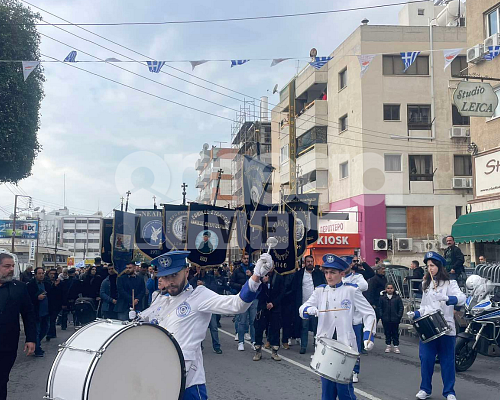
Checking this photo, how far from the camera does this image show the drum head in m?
3.79

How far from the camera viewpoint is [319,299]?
6609 millimetres

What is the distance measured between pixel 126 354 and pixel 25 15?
23.3 m

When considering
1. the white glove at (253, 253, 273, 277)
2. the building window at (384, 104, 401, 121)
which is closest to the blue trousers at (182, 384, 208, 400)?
the white glove at (253, 253, 273, 277)

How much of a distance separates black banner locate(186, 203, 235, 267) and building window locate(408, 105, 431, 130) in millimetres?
16685

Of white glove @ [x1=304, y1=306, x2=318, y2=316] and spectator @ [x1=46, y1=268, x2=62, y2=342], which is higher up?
white glove @ [x1=304, y1=306, x2=318, y2=316]

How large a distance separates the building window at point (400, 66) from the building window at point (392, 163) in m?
4.42

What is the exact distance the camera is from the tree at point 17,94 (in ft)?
74.7

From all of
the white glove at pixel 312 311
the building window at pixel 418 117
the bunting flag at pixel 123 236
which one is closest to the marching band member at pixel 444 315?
the white glove at pixel 312 311

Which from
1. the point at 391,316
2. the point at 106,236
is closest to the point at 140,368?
the point at 391,316

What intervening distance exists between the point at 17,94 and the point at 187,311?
21.8 metres

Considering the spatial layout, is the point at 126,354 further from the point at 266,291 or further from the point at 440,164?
the point at 440,164

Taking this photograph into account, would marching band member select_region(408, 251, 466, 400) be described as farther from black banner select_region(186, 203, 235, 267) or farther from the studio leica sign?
the studio leica sign

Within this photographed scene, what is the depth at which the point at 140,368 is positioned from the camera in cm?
398

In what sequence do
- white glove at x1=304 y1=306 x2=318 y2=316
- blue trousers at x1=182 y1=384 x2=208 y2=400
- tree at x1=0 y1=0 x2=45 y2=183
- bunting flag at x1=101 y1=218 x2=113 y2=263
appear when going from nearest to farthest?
1. blue trousers at x1=182 y1=384 x2=208 y2=400
2. white glove at x1=304 y1=306 x2=318 y2=316
3. bunting flag at x1=101 y1=218 x2=113 y2=263
4. tree at x1=0 y1=0 x2=45 y2=183
